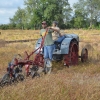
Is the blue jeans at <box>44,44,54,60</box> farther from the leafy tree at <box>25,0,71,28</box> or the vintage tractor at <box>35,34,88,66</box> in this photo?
the leafy tree at <box>25,0,71,28</box>

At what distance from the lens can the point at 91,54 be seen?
543 inches

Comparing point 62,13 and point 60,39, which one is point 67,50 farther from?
point 62,13

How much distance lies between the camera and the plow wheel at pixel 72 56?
34.1 feet

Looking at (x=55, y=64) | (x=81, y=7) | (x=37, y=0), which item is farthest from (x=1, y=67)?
(x=81, y=7)

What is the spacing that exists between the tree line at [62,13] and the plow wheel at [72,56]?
67.2m

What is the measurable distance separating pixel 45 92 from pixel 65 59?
4832 mm

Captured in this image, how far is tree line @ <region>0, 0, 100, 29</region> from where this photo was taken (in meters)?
81.6

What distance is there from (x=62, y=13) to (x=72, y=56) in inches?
2978

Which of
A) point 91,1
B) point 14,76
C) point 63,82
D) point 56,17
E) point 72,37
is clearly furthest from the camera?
point 91,1

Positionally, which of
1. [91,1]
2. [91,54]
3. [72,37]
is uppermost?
[91,1]

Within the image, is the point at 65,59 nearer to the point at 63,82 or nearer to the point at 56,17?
the point at 63,82

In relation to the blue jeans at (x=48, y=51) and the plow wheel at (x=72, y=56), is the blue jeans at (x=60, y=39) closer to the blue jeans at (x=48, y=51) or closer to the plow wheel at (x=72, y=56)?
the plow wheel at (x=72, y=56)

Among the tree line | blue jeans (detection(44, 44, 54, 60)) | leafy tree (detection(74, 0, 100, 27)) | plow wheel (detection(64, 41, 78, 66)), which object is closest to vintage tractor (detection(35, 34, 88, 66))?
plow wheel (detection(64, 41, 78, 66))

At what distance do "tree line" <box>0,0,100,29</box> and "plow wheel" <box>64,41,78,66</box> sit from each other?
221ft
